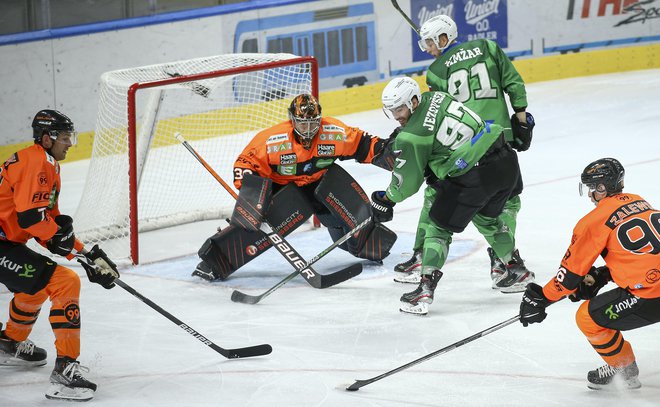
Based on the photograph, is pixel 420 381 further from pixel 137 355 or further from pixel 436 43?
pixel 436 43

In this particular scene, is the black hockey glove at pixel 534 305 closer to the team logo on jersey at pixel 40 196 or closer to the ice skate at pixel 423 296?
the ice skate at pixel 423 296

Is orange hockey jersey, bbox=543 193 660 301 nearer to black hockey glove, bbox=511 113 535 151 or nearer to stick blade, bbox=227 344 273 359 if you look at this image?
stick blade, bbox=227 344 273 359

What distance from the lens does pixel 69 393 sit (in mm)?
4031

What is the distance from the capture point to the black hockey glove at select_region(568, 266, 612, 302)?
12.7 ft

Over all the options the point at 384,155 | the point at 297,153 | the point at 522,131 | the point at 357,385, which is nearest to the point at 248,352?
the point at 357,385

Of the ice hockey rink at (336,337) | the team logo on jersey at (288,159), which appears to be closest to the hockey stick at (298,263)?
the ice hockey rink at (336,337)

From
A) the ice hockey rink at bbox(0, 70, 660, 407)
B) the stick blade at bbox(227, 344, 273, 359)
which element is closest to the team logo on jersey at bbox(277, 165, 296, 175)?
the ice hockey rink at bbox(0, 70, 660, 407)

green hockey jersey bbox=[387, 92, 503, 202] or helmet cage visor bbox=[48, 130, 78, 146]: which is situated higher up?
helmet cage visor bbox=[48, 130, 78, 146]

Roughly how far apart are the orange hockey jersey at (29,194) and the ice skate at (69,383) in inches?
19.0

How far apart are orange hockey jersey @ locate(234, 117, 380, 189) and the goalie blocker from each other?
71mm

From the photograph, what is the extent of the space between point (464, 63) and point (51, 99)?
14.8 feet

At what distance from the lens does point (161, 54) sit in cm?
942

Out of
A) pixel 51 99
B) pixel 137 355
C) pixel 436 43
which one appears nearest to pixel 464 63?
pixel 436 43

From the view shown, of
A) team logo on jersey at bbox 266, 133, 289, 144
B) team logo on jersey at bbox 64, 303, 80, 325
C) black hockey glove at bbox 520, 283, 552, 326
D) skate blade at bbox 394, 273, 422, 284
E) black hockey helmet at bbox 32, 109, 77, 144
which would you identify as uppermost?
black hockey helmet at bbox 32, 109, 77, 144
